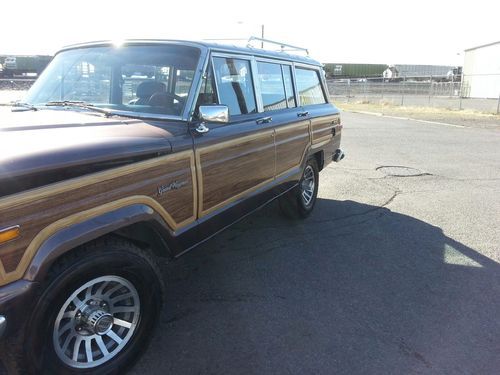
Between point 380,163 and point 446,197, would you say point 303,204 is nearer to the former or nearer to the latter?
point 446,197

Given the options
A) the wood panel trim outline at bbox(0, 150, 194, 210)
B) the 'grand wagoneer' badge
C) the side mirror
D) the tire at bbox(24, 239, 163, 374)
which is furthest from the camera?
the side mirror

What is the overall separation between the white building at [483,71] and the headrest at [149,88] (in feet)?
109

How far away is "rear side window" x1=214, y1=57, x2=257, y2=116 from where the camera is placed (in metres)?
3.67

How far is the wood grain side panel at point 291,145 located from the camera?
456 cm

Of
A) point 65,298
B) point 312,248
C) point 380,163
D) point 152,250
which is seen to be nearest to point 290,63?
point 312,248

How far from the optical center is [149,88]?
345 centimetres

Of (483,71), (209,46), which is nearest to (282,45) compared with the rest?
(209,46)

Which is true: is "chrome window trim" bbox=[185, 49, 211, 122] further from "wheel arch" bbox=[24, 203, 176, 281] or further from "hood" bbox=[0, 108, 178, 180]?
"wheel arch" bbox=[24, 203, 176, 281]

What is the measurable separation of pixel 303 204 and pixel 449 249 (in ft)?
5.67

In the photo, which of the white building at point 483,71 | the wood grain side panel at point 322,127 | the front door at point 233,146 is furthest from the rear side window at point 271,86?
the white building at point 483,71

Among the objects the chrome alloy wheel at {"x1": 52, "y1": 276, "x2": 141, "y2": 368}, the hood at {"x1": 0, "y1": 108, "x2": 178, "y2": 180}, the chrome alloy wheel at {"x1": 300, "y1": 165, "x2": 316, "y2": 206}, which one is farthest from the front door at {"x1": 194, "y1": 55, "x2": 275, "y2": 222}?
the chrome alloy wheel at {"x1": 300, "y1": 165, "x2": 316, "y2": 206}

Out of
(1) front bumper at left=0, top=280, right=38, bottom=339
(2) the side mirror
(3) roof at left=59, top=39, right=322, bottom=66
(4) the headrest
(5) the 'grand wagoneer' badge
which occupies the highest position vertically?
(3) roof at left=59, top=39, right=322, bottom=66

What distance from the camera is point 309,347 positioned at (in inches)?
118

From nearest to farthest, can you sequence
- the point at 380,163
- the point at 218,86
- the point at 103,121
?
the point at 103,121
the point at 218,86
the point at 380,163
